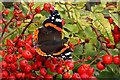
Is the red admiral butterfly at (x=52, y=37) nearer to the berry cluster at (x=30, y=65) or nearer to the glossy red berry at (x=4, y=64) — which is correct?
the berry cluster at (x=30, y=65)

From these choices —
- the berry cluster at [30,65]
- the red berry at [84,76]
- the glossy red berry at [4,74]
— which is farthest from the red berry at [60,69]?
the glossy red berry at [4,74]

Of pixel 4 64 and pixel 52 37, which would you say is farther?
pixel 52 37

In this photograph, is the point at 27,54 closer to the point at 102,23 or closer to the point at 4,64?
the point at 4,64

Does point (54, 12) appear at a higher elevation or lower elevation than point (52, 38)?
higher

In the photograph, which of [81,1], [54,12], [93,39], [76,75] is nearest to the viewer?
[76,75]

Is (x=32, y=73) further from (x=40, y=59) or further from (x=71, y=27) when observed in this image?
(x=71, y=27)

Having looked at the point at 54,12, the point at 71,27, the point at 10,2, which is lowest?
the point at 71,27

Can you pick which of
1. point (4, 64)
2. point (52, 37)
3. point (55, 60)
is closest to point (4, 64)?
point (4, 64)

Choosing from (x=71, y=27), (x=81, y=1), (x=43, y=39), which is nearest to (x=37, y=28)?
(x=43, y=39)
